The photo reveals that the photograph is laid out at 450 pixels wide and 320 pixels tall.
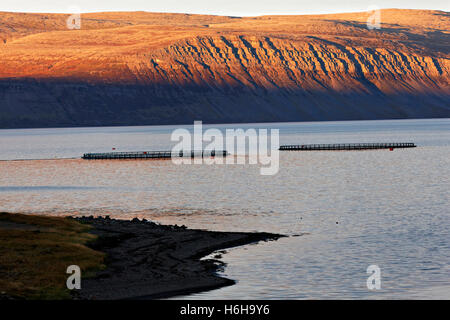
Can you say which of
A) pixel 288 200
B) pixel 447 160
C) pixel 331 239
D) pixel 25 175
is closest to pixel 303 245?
pixel 331 239

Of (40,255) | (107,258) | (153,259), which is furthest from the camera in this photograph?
(153,259)

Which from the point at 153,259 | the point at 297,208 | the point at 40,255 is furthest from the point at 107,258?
the point at 297,208

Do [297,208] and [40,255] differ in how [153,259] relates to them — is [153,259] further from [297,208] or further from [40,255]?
[297,208]

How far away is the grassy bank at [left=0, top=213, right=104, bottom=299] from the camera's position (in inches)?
1594

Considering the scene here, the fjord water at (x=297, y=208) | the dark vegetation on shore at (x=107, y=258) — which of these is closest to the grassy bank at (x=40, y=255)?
the dark vegetation on shore at (x=107, y=258)

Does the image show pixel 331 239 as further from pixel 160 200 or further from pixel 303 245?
pixel 160 200

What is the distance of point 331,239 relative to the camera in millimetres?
61562

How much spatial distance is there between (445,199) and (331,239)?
115ft

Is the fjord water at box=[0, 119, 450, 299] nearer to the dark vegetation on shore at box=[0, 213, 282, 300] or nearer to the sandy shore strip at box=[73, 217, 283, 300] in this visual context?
the sandy shore strip at box=[73, 217, 283, 300]

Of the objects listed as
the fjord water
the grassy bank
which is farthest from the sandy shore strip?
the fjord water

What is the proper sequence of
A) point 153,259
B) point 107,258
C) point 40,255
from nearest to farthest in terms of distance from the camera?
point 40,255
point 107,258
point 153,259

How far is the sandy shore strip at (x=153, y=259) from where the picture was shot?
4300 centimetres

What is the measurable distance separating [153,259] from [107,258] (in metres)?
3.14

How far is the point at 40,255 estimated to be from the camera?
47.4 metres
